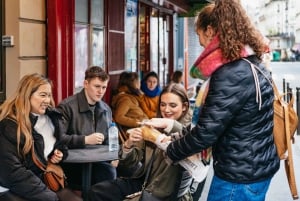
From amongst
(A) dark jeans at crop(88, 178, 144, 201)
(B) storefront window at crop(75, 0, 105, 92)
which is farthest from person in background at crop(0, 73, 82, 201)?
(B) storefront window at crop(75, 0, 105, 92)

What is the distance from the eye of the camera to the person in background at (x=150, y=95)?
803 centimetres

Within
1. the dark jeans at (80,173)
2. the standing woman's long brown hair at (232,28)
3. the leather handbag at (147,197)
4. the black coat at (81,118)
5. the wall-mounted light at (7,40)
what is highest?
the wall-mounted light at (7,40)

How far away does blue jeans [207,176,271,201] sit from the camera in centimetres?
283

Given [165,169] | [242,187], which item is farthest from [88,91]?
[242,187]

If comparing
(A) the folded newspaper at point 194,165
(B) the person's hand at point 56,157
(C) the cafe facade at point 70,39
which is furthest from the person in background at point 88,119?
(A) the folded newspaper at point 194,165

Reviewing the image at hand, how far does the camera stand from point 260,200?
115 inches

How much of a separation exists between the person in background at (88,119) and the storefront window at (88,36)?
5.33ft

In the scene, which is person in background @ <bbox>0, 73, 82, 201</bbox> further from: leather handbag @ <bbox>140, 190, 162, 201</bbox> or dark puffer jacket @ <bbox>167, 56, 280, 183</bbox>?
dark puffer jacket @ <bbox>167, 56, 280, 183</bbox>

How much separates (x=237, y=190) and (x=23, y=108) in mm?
1720

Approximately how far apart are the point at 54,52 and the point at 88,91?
3.09ft

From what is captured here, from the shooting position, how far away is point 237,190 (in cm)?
283

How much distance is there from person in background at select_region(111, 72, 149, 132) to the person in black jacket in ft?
14.0

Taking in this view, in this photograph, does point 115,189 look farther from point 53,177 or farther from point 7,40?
point 7,40

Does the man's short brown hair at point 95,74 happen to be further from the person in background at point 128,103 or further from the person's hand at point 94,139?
the person in background at point 128,103
